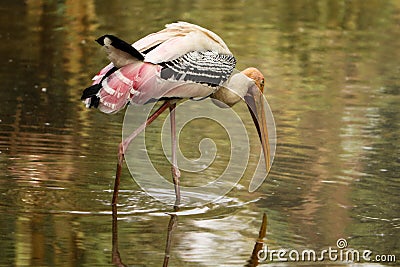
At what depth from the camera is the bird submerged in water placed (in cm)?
694

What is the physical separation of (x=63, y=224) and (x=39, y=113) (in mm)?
3450

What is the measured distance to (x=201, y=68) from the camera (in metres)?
7.24

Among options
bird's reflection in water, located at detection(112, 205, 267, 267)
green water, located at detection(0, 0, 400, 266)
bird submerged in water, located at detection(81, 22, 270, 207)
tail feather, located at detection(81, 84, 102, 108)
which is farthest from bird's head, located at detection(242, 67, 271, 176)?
tail feather, located at detection(81, 84, 102, 108)

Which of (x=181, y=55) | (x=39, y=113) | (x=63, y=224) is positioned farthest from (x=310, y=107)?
(x=63, y=224)

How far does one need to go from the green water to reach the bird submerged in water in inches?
20.0

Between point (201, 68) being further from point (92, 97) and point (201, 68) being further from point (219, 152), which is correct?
point (219, 152)

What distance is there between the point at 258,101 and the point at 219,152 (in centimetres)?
116

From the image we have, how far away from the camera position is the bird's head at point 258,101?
775cm

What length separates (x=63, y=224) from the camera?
6.70 m

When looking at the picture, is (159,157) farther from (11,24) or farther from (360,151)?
(11,24)

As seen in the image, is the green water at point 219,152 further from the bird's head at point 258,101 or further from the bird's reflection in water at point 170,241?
the bird's head at point 258,101

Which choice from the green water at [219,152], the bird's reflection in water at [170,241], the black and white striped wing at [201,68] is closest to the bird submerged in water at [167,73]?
the black and white striped wing at [201,68]

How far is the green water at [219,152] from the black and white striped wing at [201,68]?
2.67ft

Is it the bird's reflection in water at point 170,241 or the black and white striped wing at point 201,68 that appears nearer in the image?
the bird's reflection in water at point 170,241
